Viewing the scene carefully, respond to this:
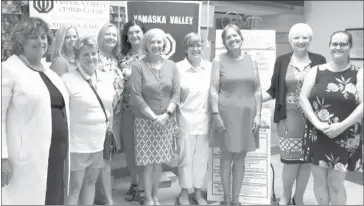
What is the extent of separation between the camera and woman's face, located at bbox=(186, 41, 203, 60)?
5.90ft

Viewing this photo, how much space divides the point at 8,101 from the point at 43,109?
2.7 inches

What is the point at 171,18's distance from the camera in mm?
2139

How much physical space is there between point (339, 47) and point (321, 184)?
1.82 ft

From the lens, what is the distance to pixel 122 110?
1932mm

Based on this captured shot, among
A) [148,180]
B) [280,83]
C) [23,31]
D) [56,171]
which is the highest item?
[23,31]

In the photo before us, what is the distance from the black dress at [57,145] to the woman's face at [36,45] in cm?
11

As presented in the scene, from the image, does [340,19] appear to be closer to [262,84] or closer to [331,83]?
[262,84]

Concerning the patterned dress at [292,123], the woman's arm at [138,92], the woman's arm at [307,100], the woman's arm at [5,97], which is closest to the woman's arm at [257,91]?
Answer: the patterned dress at [292,123]

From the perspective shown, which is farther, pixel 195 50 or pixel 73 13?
pixel 73 13

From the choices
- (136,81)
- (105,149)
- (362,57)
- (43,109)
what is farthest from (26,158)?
(362,57)

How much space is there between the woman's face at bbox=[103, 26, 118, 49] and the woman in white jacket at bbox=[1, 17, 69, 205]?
0.85m

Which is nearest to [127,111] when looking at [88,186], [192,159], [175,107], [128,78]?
[128,78]

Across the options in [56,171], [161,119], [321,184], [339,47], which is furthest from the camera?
→ [161,119]

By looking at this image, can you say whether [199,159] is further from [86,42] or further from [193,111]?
[86,42]
